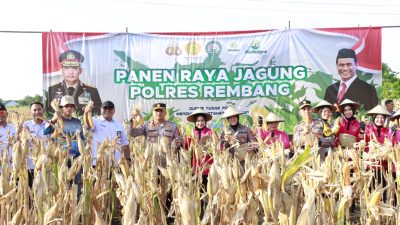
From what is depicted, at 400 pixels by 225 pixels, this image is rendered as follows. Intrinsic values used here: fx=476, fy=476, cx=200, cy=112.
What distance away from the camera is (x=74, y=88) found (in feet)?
28.2

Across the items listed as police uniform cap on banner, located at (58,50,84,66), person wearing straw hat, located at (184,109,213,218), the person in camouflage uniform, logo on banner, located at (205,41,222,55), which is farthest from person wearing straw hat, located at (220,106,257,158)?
police uniform cap on banner, located at (58,50,84,66)

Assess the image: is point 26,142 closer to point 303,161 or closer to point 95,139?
point 95,139

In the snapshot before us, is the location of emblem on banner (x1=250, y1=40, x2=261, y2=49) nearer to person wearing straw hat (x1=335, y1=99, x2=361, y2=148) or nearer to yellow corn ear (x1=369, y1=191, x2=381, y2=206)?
person wearing straw hat (x1=335, y1=99, x2=361, y2=148)

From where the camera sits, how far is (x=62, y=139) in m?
4.44

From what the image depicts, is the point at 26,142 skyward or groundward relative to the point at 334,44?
groundward

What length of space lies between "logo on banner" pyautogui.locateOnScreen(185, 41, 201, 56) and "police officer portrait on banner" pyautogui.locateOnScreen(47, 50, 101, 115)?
1.83 metres

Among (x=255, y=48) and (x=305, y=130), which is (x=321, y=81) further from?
(x=305, y=130)

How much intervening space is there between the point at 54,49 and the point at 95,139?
4.55 m

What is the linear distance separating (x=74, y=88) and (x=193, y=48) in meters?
2.28

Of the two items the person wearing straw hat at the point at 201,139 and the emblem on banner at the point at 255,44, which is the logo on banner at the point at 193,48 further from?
the person wearing straw hat at the point at 201,139

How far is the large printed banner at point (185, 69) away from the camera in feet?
28.2

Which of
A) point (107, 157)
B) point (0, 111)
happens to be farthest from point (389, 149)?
point (0, 111)

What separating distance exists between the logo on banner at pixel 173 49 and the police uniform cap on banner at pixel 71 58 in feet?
5.22

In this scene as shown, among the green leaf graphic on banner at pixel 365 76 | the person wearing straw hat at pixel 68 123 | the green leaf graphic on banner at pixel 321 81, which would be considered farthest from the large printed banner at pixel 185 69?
the person wearing straw hat at pixel 68 123
